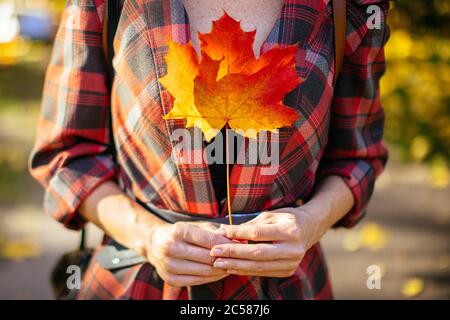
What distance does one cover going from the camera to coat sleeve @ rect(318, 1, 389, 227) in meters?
1.51

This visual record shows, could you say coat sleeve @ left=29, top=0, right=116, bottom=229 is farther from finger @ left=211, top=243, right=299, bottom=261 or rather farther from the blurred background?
the blurred background

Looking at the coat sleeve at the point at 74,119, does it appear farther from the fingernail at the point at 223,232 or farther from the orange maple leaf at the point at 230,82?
the fingernail at the point at 223,232

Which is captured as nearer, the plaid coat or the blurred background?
the plaid coat

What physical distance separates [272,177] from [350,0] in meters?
0.44

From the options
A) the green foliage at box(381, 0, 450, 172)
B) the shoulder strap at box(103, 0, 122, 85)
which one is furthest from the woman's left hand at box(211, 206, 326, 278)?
the green foliage at box(381, 0, 450, 172)

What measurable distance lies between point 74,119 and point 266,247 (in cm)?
54

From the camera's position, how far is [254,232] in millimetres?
1303

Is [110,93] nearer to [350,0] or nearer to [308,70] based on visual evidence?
[308,70]

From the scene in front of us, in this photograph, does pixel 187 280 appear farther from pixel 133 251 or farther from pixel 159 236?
pixel 133 251

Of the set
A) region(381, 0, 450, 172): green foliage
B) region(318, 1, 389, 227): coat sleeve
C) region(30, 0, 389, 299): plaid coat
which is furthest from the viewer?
region(381, 0, 450, 172): green foliage

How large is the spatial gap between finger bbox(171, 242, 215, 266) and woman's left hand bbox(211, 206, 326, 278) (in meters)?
0.02

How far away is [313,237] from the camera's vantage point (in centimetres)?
148

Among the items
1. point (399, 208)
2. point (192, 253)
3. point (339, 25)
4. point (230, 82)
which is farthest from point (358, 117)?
point (399, 208)
